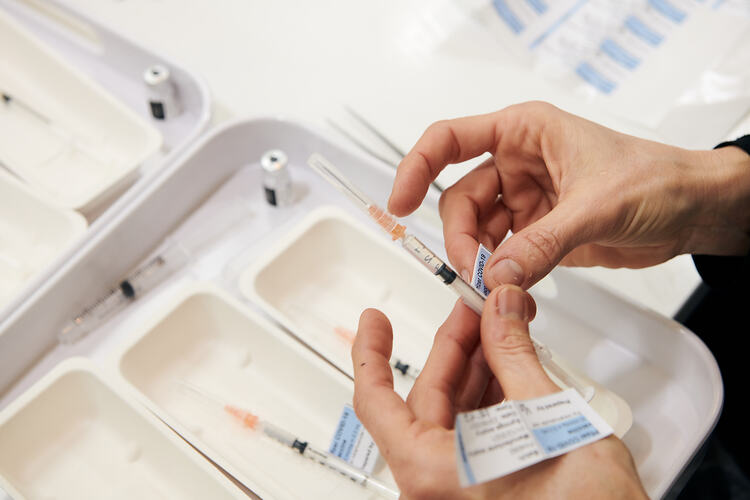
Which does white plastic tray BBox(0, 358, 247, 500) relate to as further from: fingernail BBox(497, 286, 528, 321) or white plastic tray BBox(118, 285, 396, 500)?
fingernail BBox(497, 286, 528, 321)

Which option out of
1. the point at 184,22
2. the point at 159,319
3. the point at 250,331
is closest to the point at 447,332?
the point at 250,331

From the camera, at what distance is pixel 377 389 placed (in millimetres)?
585

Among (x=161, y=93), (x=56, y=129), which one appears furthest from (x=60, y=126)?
(x=161, y=93)

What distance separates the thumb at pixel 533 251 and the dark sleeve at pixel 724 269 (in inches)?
13.2

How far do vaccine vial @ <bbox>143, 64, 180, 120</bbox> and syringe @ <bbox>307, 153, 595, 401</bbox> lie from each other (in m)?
0.53

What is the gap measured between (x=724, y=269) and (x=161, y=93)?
98 cm

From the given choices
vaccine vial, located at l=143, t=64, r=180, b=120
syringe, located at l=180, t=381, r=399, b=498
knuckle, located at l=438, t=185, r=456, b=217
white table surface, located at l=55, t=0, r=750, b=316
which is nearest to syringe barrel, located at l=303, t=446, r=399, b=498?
syringe, located at l=180, t=381, r=399, b=498

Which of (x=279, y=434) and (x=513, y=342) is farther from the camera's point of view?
(x=279, y=434)

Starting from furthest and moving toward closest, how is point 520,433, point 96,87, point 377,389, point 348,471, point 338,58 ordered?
point 338,58 → point 96,87 → point 348,471 → point 377,389 → point 520,433

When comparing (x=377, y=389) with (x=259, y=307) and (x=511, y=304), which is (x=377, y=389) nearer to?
(x=511, y=304)

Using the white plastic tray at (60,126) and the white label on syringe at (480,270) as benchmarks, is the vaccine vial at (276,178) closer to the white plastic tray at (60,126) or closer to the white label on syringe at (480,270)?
the white plastic tray at (60,126)

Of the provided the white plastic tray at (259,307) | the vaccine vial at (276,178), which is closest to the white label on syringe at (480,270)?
the white plastic tray at (259,307)

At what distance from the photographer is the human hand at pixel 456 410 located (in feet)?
1.66

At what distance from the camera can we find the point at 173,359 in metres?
0.91
